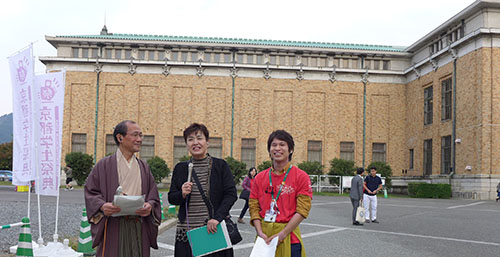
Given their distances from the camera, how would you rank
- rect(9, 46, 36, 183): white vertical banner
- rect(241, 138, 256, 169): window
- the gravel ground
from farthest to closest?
1. rect(241, 138, 256, 169): window
2. the gravel ground
3. rect(9, 46, 36, 183): white vertical banner

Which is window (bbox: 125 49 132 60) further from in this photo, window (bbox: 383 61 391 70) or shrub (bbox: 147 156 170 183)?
window (bbox: 383 61 391 70)

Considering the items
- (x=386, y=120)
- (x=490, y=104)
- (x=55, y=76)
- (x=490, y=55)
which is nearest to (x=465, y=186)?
(x=490, y=104)

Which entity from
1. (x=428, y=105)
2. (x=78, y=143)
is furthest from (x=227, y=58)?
(x=428, y=105)

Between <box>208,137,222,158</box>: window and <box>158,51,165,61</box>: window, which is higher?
<box>158,51,165,61</box>: window

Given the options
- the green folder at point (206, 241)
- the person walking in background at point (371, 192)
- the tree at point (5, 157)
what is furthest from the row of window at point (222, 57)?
the green folder at point (206, 241)

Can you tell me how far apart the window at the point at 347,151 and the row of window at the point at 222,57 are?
23.1 ft

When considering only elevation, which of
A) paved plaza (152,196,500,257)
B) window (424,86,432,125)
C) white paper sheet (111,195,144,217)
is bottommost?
Answer: paved plaza (152,196,500,257)

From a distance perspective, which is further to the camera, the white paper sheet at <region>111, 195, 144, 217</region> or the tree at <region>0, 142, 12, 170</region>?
the tree at <region>0, 142, 12, 170</region>

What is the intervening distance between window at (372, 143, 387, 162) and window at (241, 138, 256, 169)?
10937mm

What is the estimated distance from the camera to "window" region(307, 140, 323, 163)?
45.4 m

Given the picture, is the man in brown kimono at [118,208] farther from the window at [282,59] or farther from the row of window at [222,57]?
the window at [282,59]

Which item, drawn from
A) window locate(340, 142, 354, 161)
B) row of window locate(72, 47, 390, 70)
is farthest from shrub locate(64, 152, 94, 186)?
window locate(340, 142, 354, 161)

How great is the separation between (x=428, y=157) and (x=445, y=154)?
10.6ft

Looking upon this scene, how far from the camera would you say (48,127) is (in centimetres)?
918
